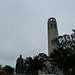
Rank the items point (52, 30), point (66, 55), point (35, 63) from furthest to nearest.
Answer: point (52, 30) → point (35, 63) → point (66, 55)

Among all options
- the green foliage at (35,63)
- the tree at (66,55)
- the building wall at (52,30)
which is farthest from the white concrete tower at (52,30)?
the tree at (66,55)

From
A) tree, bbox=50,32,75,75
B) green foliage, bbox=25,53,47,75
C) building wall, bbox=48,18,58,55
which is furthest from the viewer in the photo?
building wall, bbox=48,18,58,55

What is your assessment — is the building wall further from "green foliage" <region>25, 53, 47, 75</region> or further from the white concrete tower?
"green foliage" <region>25, 53, 47, 75</region>

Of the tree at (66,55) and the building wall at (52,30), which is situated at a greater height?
the building wall at (52,30)

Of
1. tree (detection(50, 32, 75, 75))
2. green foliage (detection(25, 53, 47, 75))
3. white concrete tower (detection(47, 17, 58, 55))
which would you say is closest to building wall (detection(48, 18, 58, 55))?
white concrete tower (detection(47, 17, 58, 55))

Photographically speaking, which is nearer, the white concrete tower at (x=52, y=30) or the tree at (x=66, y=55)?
the tree at (x=66, y=55)

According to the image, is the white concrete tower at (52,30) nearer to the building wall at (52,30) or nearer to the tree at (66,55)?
the building wall at (52,30)

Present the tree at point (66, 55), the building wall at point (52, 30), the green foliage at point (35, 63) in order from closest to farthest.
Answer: the tree at point (66, 55) < the green foliage at point (35, 63) < the building wall at point (52, 30)

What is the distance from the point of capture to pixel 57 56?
91.2ft

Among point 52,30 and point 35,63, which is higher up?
point 52,30

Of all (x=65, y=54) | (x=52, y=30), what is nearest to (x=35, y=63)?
(x=65, y=54)

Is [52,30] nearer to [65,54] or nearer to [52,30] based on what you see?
[52,30]

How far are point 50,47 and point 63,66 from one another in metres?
19.6

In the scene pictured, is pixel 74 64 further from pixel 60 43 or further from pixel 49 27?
pixel 49 27
